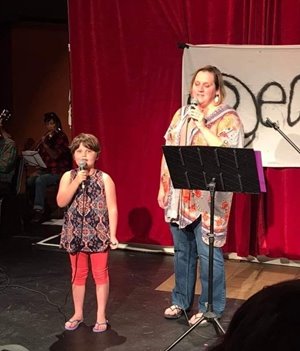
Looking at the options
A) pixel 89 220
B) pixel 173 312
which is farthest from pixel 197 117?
pixel 173 312

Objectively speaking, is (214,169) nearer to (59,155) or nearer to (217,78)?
(217,78)

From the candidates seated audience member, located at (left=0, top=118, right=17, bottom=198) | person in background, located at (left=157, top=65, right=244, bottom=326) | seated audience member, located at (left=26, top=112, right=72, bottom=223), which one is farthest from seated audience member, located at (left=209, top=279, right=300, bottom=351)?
seated audience member, located at (left=26, top=112, right=72, bottom=223)

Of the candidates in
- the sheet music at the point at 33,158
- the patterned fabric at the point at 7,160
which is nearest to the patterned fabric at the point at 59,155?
the sheet music at the point at 33,158

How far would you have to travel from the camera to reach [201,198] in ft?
9.75

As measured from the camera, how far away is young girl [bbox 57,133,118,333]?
2912 mm

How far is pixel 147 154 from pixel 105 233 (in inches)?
62.9

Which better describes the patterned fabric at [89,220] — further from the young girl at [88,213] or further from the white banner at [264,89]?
the white banner at [264,89]

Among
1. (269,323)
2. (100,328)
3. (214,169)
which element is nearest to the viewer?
(269,323)

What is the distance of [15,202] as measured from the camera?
219 inches

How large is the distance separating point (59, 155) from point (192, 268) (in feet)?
10.1

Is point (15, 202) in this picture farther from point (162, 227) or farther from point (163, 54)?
point (163, 54)

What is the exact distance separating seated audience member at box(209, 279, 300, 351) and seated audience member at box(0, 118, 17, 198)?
16.5ft

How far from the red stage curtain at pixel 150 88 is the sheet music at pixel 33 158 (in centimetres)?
106

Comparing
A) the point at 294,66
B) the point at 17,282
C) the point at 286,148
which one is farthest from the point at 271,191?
the point at 17,282
